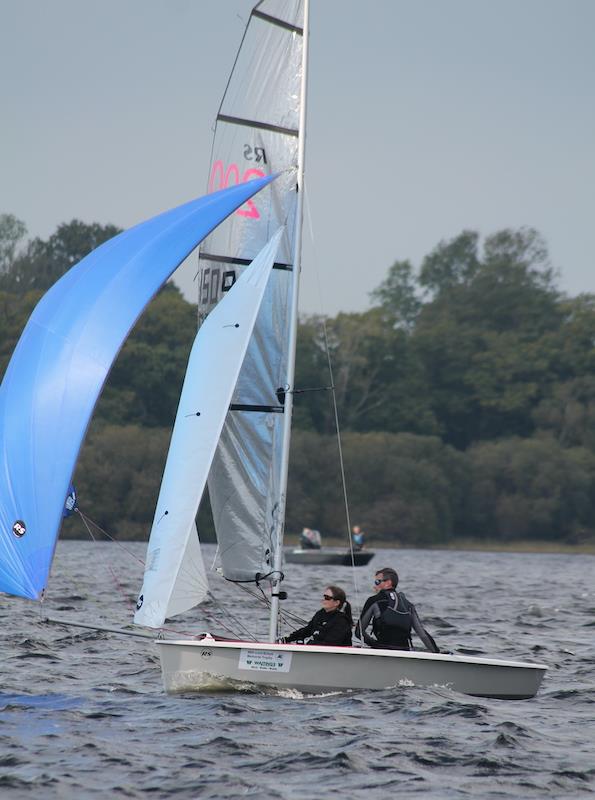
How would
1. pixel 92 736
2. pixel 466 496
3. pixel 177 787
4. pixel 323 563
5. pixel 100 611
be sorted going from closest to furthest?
1. pixel 177 787
2. pixel 92 736
3. pixel 100 611
4. pixel 323 563
5. pixel 466 496

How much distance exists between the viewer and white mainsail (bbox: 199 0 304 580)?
13.7 metres

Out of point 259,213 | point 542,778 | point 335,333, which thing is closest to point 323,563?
point 259,213

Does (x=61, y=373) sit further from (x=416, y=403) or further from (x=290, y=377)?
(x=416, y=403)

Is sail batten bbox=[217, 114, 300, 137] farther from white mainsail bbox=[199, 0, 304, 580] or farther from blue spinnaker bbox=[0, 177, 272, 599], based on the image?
blue spinnaker bbox=[0, 177, 272, 599]

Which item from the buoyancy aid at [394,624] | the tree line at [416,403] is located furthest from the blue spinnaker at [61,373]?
the tree line at [416,403]

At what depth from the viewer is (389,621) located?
43.2ft

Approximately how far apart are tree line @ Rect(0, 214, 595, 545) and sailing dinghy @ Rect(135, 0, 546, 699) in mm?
54845

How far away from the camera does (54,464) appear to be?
12414 millimetres

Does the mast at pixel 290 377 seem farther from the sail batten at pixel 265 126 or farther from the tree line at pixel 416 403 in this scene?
the tree line at pixel 416 403

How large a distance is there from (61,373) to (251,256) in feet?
8.41

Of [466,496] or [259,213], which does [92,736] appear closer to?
[259,213]

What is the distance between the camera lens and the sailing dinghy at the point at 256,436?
12742 millimetres

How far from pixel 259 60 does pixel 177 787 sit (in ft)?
25.2

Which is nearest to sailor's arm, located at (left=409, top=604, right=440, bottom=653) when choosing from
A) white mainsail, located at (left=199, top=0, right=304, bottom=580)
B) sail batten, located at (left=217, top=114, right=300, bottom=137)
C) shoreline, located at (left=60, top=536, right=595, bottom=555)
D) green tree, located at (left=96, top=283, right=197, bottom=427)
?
white mainsail, located at (left=199, top=0, right=304, bottom=580)
